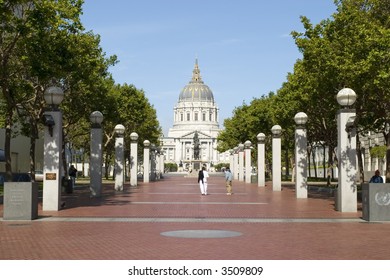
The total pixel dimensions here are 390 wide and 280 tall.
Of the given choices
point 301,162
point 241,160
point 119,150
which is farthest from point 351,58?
point 241,160

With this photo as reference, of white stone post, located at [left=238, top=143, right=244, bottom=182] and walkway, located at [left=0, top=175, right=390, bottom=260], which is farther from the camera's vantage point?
white stone post, located at [left=238, top=143, right=244, bottom=182]

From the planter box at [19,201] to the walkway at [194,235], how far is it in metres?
0.52

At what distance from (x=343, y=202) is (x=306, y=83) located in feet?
44.5

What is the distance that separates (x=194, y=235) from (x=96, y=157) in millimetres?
16281

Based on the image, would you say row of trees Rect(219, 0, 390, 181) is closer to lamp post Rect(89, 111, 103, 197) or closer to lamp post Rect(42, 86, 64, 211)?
lamp post Rect(89, 111, 103, 197)

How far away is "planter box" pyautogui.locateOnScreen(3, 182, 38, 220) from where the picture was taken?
18094 millimetres

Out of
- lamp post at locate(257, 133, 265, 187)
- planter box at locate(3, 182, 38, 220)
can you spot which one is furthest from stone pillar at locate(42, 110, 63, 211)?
lamp post at locate(257, 133, 265, 187)

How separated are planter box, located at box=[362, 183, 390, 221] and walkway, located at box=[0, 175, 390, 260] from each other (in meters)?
0.45

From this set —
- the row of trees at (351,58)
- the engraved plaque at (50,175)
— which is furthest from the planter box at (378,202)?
the engraved plaque at (50,175)

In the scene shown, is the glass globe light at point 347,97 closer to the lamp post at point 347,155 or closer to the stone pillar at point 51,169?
the lamp post at point 347,155

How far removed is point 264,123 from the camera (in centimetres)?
6875

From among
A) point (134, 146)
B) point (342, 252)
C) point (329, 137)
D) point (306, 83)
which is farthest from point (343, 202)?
point (134, 146)

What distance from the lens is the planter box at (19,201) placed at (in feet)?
59.4

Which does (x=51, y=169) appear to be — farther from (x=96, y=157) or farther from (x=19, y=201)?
(x=96, y=157)
